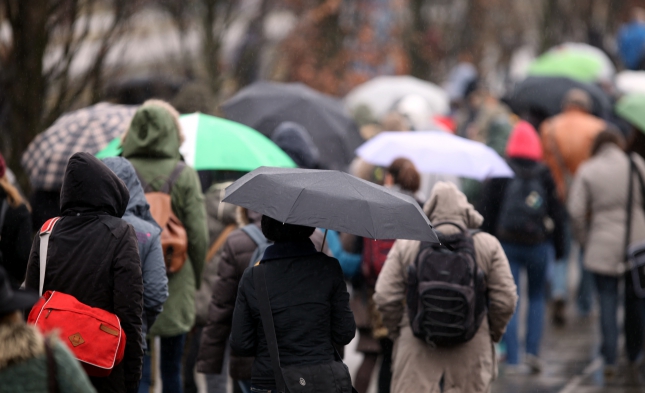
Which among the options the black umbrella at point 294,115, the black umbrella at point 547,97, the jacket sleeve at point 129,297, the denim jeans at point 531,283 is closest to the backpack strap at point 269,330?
the jacket sleeve at point 129,297

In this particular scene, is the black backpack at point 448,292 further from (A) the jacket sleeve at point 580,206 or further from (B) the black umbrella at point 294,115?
(B) the black umbrella at point 294,115

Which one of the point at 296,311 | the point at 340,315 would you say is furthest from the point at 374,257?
the point at 296,311

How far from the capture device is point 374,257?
6.95 metres

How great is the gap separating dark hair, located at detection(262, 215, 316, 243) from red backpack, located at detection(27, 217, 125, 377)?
2.86 ft

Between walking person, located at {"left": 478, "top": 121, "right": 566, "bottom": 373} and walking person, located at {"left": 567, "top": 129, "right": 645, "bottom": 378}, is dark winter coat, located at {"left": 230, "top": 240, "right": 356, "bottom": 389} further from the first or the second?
walking person, located at {"left": 567, "top": 129, "right": 645, "bottom": 378}

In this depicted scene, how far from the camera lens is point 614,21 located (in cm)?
3275

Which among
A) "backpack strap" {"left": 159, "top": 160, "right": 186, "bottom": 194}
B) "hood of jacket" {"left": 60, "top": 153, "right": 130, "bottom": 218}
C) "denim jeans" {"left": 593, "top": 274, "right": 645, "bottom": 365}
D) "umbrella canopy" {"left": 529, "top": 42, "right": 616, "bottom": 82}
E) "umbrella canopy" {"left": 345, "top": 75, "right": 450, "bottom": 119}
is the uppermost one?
"hood of jacket" {"left": 60, "top": 153, "right": 130, "bottom": 218}

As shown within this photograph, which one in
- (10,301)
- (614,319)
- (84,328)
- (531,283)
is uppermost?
(10,301)

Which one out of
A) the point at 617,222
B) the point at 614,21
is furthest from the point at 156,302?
the point at 614,21

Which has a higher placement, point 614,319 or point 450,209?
point 450,209

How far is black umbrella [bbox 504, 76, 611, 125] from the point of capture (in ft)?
49.3

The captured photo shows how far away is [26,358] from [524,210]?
21.0 feet

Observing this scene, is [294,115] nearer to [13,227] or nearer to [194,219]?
[194,219]

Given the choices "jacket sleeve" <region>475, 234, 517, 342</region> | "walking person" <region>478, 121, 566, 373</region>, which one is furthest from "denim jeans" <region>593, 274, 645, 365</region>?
"jacket sleeve" <region>475, 234, 517, 342</region>
